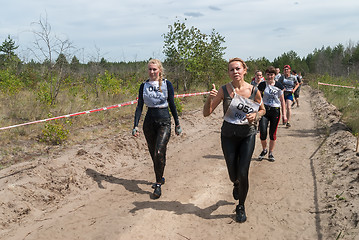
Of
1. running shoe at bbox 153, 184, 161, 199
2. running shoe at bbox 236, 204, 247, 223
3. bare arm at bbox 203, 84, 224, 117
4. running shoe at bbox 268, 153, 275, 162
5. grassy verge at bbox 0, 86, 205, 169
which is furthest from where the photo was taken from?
running shoe at bbox 268, 153, 275, 162

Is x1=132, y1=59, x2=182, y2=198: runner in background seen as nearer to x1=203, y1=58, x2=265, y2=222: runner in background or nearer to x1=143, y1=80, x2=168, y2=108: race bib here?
x1=143, y1=80, x2=168, y2=108: race bib

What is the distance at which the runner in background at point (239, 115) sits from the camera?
12.2ft

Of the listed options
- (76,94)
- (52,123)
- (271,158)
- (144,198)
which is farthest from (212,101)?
(76,94)

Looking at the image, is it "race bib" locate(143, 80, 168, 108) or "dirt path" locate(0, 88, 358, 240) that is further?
"race bib" locate(143, 80, 168, 108)

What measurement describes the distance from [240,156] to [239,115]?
0.55 meters

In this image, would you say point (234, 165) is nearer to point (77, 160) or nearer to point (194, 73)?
point (77, 160)

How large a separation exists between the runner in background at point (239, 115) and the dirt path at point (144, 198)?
2.47 feet

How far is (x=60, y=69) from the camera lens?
33.7 feet

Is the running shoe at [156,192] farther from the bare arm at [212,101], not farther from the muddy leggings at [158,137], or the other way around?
the bare arm at [212,101]

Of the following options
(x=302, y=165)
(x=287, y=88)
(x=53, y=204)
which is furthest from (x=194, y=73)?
(x=53, y=204)

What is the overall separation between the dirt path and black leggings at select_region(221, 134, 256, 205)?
24.1 inches

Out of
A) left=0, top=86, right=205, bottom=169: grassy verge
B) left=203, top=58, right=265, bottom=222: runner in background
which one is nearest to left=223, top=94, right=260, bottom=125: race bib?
left=203, top=58, right=265, bottom=222: runner in background

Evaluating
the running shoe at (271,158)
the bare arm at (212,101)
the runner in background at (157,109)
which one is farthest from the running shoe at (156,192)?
the running shoe at (271,158)

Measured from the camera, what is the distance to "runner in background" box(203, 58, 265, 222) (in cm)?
373
